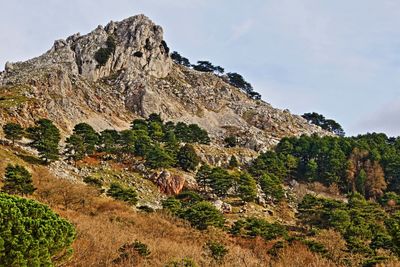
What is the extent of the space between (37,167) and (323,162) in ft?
198

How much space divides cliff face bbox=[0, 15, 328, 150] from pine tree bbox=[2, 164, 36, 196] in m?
34.7

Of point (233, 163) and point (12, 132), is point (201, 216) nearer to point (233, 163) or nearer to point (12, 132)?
point (12, 132)

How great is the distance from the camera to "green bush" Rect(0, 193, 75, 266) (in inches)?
407

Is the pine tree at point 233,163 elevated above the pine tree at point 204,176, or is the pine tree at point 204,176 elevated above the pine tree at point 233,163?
the pine tree at point 233,163

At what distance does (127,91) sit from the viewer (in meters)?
103

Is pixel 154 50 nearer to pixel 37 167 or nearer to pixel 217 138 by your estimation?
pixel 217 138

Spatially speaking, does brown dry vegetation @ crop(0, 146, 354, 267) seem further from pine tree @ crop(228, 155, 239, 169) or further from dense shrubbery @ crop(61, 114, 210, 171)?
pine tree @ crop(228, 155, 239, 169)

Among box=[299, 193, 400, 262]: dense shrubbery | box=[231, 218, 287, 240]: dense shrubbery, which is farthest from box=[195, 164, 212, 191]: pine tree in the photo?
box=[231, 218, 287, 240]: dense shrubbery

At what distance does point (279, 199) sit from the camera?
2473 inches

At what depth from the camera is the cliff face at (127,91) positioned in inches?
3169

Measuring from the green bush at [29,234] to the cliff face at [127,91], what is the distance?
6009 centimetres

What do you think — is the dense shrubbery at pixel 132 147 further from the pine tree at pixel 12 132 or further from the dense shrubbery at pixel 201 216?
the dense shrubbery at pixel 201 216

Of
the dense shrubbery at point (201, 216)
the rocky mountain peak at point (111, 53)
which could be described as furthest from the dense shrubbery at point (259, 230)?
the rocky mountain peak at point (111, 53)

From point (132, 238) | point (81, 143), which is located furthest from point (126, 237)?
point (81, 143)
